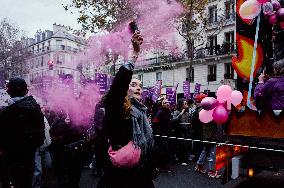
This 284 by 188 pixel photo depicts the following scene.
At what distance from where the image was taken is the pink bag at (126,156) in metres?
3.02

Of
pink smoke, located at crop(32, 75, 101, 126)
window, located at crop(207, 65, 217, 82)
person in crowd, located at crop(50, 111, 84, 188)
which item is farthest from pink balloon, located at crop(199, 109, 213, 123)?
window, located at crop(207, 65, 217, 82)

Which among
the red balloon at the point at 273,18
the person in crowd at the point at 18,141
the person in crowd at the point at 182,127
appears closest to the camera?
the person in crowd at the point at 18,141

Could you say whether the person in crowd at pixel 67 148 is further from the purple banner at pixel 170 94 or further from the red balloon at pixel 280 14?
the purple banner at pixel 170 94

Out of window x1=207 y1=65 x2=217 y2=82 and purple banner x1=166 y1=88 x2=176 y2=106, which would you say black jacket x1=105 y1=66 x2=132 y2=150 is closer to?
purple banner x1=166 y1=88 x2=176 y2=106

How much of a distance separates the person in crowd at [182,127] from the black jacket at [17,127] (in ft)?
21.8

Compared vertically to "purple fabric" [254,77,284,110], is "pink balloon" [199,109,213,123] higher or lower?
lower

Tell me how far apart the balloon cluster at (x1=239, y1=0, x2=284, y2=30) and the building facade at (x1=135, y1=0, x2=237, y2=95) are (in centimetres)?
2589

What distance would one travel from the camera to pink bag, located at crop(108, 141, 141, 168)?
302cm

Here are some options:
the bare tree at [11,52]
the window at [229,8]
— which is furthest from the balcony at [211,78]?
the bare tree at [11,52]

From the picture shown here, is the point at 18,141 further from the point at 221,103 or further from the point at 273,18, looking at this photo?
the point at 273,18

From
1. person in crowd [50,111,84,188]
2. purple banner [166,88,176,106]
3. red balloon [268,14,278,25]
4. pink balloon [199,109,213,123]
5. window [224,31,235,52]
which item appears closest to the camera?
red balloon [268,14,278,25]

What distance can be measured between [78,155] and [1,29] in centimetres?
3343

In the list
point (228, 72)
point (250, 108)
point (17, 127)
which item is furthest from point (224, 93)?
point (228, 72)

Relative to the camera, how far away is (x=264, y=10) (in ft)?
17.4
